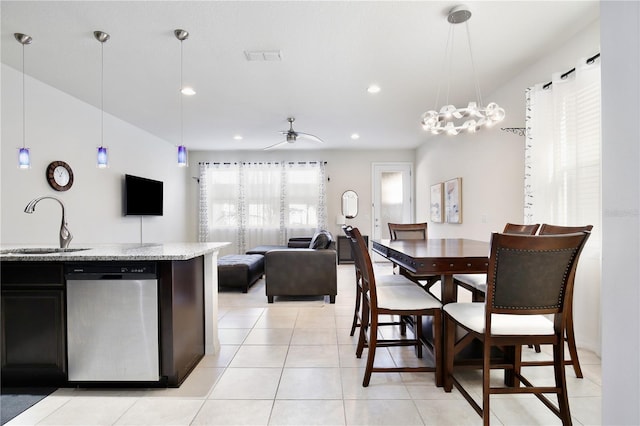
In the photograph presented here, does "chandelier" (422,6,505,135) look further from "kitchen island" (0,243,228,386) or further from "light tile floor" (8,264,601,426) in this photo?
"kitchen island" (0,243,228,386)

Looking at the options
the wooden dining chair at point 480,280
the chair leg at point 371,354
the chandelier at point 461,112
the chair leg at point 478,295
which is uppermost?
the chandelier at point 461,112

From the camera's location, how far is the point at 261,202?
7188mm

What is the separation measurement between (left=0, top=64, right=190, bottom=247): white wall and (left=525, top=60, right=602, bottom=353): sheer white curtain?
16.4 ft

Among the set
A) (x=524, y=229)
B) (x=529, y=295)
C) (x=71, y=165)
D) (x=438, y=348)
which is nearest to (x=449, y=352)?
(x=438, y=348)

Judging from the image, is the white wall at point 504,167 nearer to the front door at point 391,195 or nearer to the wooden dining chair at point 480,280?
the wooden dining chair at point 480,280

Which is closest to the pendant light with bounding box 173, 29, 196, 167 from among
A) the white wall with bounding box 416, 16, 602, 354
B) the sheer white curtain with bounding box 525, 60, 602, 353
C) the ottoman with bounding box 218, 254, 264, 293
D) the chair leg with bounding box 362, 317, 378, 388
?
the ottoman with bounding box 218, 254, 264, 293

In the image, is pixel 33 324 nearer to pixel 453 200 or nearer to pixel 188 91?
pixel 188 91

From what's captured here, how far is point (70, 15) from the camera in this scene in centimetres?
238

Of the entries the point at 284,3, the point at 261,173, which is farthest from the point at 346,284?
the point at 284,3

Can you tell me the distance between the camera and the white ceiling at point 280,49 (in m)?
2.32

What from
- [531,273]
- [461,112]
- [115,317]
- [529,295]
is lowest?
[115,317]

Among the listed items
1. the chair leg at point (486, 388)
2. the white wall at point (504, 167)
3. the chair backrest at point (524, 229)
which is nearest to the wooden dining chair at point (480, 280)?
the chair backrest at point (524, 229)

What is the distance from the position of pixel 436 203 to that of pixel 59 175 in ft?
18.7

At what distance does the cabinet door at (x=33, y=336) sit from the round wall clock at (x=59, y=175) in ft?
7.37
